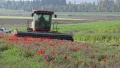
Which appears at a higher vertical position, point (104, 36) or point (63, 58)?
point (63, 58)

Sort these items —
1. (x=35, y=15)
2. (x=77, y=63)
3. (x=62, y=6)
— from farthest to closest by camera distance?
(x=62, y=6) < (x=35, y=15) < (x=77, y=63)

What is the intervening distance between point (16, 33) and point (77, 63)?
11.9 m

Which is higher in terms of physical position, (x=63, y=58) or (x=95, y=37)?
(x=63, y=58)

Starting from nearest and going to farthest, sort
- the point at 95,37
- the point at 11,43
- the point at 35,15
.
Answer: the point at 11,43 → the point at 35,15 → the point at 95,37

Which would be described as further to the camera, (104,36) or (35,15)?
(104,36)

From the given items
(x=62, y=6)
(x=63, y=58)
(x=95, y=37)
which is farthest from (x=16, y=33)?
(x=62, y=6)

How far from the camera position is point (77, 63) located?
1038 cm

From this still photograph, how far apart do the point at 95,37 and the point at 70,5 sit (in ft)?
540

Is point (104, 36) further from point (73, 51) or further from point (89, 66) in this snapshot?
point (89, 66)

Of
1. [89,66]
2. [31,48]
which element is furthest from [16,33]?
[89,66]

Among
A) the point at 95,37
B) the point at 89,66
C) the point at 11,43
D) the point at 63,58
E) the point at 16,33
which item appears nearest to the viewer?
the point at 89,66

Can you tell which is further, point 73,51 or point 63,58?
point 73,51

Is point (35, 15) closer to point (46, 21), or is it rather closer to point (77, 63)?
point (46, 21)

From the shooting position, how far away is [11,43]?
602 inches
